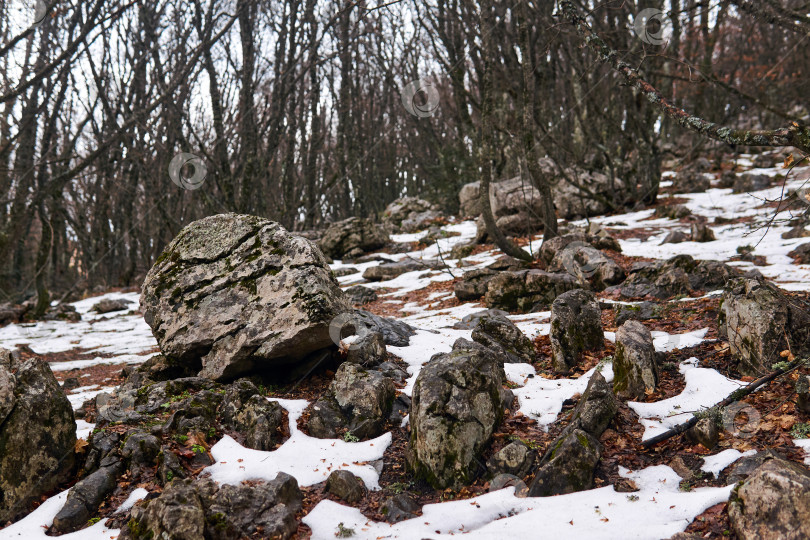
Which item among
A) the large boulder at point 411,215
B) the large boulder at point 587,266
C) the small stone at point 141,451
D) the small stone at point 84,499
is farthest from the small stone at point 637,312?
the large boulder at point 411,215

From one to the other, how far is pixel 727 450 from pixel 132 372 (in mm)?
6193

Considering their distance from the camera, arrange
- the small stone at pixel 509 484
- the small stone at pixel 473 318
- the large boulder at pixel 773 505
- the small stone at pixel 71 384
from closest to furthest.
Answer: the large boulder at pixel 773 505
the small stone at pixel 509 484
the small stone at pixel 71 384
the small stone at pixel 473 318

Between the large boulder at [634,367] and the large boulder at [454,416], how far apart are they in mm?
1174

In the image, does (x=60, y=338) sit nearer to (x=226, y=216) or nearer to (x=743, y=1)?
(x=226, y=216)

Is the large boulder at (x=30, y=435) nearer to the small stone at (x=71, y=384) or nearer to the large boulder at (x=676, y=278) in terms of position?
the small stone at (x=71, y=384)

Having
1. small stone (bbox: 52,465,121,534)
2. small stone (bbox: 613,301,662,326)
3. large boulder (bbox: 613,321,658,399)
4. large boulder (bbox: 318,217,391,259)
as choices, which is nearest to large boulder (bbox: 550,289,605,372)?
large boulder (bbox: 613,321,658,399)

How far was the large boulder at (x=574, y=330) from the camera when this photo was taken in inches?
209

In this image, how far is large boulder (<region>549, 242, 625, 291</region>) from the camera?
313 inches

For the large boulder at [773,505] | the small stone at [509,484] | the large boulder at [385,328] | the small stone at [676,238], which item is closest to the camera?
the large boulder at [773,505]

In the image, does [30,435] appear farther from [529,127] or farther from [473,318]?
[529,127]

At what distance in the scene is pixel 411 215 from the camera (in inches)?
827

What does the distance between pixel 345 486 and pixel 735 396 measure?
3112mm

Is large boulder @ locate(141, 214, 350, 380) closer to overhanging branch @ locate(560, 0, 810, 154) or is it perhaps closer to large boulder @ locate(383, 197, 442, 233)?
overhanging branch @ locate(560, 0, 810, 154)

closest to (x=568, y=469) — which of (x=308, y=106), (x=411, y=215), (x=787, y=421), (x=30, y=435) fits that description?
(x=787, y=421)
